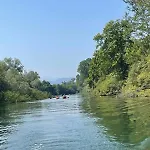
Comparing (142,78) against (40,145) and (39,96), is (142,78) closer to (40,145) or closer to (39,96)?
(40,145)

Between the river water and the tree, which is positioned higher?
the tree

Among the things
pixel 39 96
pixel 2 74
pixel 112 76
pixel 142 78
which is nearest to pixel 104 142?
pixel 142 78

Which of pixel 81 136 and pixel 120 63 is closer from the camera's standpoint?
pixel 81 136

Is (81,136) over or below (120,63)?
below

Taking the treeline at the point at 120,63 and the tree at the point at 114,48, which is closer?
the treeline at the point at 120,63

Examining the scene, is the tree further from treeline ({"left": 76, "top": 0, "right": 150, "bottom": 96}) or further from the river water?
the river water

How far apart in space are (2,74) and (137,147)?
259 ft

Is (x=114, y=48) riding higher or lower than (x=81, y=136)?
higher

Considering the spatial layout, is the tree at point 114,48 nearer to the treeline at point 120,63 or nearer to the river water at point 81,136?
the treeline at point 120,63

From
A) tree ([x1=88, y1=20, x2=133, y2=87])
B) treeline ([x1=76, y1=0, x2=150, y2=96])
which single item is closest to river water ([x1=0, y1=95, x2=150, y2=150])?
treeline ([x1=76, y1=0, x2=150, y2=96])

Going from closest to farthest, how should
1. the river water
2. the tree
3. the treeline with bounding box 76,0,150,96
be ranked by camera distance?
the river water, the treeline with bounding box 76,0,150,96, the tree

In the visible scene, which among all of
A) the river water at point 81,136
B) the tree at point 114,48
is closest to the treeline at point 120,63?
the tree at point 114,48

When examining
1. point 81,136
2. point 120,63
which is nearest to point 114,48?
point 120,63

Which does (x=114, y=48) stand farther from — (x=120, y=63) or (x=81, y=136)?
(x=81, y=136)
